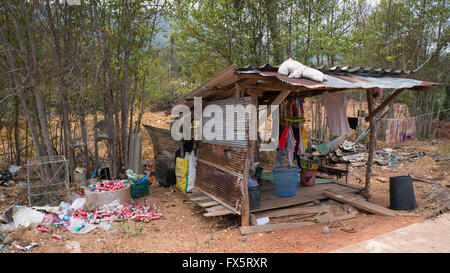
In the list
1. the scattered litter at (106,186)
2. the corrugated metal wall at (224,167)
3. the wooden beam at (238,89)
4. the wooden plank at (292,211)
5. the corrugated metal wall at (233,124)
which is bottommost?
the wooden plank at (292,211)

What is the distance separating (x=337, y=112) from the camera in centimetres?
626

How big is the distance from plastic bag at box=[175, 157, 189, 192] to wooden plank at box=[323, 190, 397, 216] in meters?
3.23

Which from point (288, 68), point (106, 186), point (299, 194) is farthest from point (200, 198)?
point (288, 68)

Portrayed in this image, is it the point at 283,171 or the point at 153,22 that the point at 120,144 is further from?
the point at 283,171

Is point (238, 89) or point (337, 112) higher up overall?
point (238, 89)

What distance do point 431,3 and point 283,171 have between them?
10.7 m

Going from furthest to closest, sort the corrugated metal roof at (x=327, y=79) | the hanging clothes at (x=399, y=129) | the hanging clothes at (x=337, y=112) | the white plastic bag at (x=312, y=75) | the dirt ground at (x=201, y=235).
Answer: the hanging clothes at (x=399, y=129) < the hanging clothes at (x=337, y=112) < the white plastic bag at (x=312, y=75) < the corrugated metal roof at (x=327, y=79) < the dirt ground at (x=201, y=235)

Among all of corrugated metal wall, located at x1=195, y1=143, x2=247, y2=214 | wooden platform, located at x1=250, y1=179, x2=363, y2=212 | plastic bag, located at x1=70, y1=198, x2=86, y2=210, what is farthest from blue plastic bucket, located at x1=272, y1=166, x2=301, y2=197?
plastic bag, located at x1=70, y1=198, x2=86, y2=210

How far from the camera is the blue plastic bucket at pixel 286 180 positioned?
548 centimetres

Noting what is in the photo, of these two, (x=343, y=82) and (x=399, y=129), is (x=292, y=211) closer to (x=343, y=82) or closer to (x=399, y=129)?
(x=343, y=82)

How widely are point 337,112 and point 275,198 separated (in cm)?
243

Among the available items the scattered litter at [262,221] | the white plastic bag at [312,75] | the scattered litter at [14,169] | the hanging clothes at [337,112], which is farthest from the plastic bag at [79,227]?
the hanging clothes at [337,112]

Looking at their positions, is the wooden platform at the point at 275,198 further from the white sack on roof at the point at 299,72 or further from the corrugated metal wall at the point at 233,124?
the white sack on roof at the point at 299,72

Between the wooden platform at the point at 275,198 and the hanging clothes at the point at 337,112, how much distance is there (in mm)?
1275
